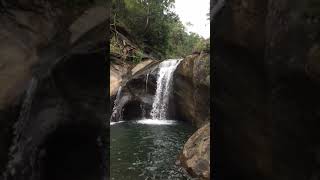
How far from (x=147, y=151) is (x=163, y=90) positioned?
9.84 meters

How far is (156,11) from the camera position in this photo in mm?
27781

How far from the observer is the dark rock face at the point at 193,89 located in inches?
653

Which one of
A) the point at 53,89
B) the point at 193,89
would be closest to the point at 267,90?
the point at 53,89

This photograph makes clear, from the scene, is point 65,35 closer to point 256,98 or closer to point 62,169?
point 62,169

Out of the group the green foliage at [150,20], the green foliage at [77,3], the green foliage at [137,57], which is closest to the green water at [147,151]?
the green foliage at [137,57]

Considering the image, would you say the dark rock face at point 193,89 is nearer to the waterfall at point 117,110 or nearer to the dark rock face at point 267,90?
the waterfall at point 117,110

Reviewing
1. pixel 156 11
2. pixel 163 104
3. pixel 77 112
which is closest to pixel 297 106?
pixel 77 112

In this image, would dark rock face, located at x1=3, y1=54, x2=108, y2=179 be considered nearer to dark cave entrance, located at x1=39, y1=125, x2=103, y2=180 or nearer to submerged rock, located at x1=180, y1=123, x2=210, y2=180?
dark cave entrance, located at x1=39, y1=125, x2=103, y2=180

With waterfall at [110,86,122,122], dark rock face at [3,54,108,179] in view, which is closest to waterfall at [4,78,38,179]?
dark rock face at [3,54,108,179]

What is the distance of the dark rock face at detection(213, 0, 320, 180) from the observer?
288 cm

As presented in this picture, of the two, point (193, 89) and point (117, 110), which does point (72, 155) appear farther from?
point (117, 110)

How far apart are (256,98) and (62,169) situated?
222 cm

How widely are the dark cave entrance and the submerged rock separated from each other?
4.83 metres

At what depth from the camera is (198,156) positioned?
8.70 m
